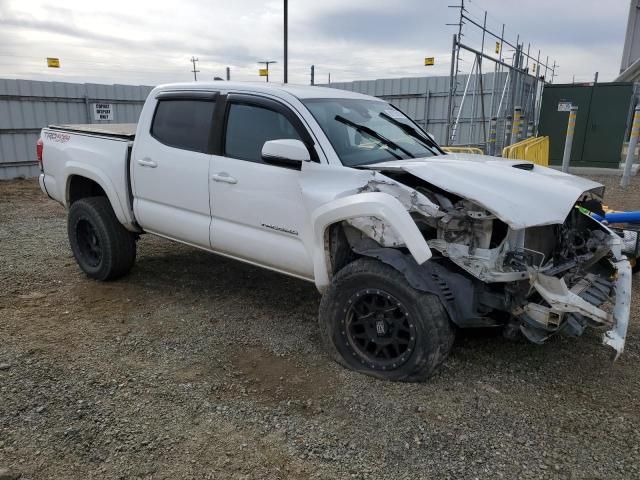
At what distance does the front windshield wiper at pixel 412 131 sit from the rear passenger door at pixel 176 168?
1.47 m

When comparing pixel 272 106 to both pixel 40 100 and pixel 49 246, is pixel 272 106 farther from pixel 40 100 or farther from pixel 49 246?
pixel 40 100

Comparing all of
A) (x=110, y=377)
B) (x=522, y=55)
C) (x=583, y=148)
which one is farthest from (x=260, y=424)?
(x=583, y=148)

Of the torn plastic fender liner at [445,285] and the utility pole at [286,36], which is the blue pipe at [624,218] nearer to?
the torn plastic fender liner at [445,285]

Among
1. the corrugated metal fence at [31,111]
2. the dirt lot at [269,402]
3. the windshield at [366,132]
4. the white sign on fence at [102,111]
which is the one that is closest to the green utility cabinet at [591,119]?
the dirt lot at [269,402]

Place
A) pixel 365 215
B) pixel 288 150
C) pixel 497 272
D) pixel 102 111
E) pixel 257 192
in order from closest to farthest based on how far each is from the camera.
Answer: pixel 497 272
pixel 365 215
pixel 288 150
pixel 257 192
pixel 102 111

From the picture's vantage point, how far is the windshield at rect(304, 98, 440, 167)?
3590 millimetres

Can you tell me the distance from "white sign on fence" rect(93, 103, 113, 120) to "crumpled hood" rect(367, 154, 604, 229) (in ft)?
40.8

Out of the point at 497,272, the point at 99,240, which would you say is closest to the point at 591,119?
the point at 497,272

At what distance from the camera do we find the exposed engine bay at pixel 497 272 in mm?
2914

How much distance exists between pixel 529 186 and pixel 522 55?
40.0 feet

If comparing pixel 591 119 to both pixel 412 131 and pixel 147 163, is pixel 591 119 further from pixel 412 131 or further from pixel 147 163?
pixel 147 163

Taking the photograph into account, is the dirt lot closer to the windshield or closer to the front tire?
the front tire

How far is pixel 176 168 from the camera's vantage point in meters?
4.19

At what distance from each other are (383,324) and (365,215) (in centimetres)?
70
